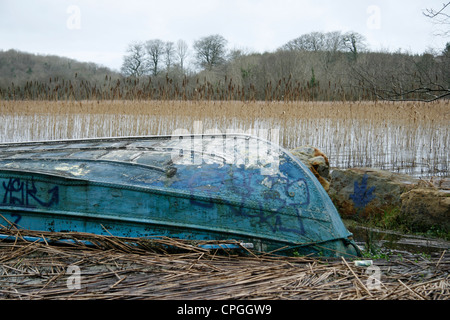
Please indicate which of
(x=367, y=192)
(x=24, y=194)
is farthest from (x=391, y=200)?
(x=24, y=194)

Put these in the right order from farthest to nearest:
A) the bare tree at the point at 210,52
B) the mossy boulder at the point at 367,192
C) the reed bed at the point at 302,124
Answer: the bare tree at the point at 210,52 < the reed bed at the point at 302,124 < the mossy boulder at the point at 367,192

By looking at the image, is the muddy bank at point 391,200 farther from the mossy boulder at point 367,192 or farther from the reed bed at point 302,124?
the reed bed at point 302,124

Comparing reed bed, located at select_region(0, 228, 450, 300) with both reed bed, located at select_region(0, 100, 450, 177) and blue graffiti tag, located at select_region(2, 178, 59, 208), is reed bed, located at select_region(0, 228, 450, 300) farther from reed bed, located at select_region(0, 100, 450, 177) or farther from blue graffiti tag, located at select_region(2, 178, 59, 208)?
reed bed, located at select_region(0, 100, 450, 177)

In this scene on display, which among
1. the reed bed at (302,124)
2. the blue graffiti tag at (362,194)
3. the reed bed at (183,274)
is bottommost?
the reed bed at (183,274)

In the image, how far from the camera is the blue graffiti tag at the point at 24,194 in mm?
3420

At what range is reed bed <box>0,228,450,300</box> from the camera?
2207mm

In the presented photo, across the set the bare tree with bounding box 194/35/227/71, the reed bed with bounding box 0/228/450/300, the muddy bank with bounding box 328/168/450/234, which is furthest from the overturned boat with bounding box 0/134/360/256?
the bare tree with bounding box 194/35/227/71

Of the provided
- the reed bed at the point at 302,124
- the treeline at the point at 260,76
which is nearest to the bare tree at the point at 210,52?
the treeline at the point at 260,76

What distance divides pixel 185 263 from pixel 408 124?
25.1 feet

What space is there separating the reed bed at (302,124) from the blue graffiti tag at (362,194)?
3.02m

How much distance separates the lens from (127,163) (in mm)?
3525

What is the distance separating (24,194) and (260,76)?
852 inches

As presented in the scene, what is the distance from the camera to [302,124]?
906 cm
